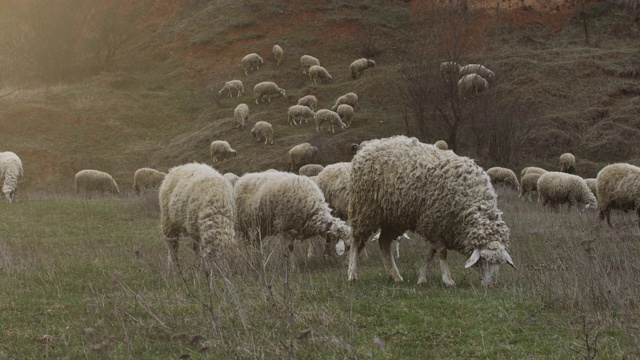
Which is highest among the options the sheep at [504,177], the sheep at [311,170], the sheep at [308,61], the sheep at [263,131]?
the sheep at [308,61]

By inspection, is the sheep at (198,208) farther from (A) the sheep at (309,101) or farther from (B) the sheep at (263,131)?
(A) the sheep at (309,101)

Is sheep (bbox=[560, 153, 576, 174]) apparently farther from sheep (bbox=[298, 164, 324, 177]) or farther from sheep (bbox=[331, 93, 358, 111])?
sheep (bbox=[331, 93, 358, 111])

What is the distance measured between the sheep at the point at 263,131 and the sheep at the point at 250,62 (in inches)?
509

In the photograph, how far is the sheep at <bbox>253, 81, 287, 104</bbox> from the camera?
35.8 meters

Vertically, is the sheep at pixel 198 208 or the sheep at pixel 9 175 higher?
the sheep at pixel 198 208

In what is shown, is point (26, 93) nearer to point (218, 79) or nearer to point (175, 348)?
point (218, 79)

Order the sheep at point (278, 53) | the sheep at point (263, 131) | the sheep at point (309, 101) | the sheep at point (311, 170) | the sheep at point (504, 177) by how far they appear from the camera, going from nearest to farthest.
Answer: the sheep at point (311, 170) < the sheep at point (504, 177) < the sheep at point (263, 131) < the sheep at point (309, 101) < the sheep at point (278, 53)

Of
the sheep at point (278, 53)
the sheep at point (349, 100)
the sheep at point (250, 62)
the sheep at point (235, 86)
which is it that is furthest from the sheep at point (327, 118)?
the sheep at point (278, 53)

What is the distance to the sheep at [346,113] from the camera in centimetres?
3033

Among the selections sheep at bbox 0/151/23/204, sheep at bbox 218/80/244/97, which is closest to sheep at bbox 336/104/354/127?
sheep at bbox 218/80/244/97

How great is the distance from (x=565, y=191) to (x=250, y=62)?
90.9 ft

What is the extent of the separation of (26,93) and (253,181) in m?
35.9

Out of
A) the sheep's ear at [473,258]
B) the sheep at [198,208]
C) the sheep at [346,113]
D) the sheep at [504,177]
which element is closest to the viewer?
the sheep's ear at [473,258]

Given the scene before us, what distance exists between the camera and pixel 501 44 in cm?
4259
